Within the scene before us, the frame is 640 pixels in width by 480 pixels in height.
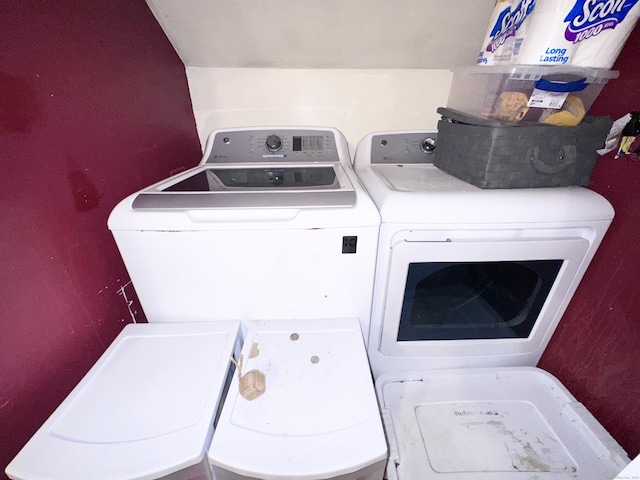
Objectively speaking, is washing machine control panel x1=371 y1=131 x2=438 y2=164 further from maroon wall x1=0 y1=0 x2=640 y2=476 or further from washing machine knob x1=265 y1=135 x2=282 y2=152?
maroon wall x1=0 y1=0 x2=640 y2=476

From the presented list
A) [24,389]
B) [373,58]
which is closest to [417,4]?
[373,58]

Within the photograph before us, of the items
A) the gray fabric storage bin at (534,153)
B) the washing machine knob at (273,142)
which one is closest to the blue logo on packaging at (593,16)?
the gray fabric storage bin at (534,153)

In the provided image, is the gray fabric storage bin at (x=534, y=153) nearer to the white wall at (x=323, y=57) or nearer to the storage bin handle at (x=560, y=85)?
the storage bin handle at (x=560, y=85)

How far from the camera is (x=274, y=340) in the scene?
85 centimetres

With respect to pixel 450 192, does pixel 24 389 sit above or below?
below

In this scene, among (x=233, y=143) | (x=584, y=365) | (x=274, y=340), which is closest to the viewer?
(x=274, y=340)

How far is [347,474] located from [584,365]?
1.00 m

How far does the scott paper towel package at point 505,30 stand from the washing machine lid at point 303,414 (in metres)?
1.01

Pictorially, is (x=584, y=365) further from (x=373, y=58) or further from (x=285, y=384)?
(x=373, y=58)

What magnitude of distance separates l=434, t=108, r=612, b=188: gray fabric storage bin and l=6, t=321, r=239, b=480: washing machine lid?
97 centimetres

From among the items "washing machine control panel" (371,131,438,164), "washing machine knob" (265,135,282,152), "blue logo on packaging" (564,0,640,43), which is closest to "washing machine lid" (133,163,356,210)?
"washing machine knob" (265,135,282,152)

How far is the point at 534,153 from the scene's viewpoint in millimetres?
832

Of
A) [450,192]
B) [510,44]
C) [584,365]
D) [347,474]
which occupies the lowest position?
[584,365]

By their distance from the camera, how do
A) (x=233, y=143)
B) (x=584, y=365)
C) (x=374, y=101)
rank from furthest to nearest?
1. (x=374, y=101)
2. (x=233, y=143)
3. (x=584, y=365)
